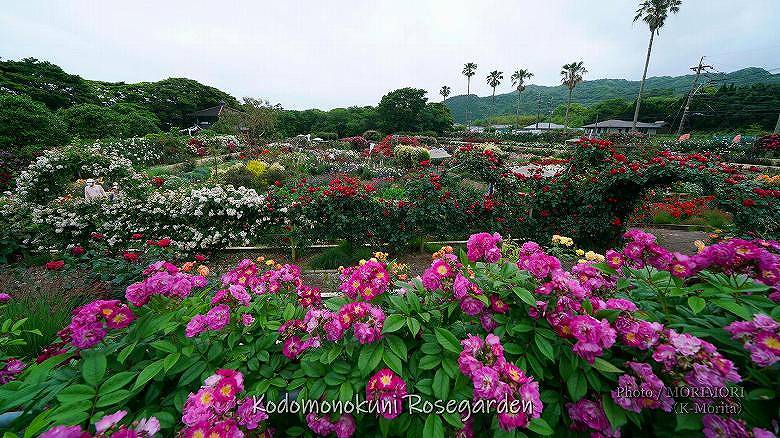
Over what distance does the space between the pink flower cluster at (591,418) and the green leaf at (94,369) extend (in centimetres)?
158

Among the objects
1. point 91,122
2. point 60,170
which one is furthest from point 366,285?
point 91,122

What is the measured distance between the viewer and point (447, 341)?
3.55 feet

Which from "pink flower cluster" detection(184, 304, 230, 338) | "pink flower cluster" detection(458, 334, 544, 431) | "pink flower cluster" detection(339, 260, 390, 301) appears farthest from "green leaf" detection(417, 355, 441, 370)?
"pink flower cluster" detection(184, 304, 230, 338)

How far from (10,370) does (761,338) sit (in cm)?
276

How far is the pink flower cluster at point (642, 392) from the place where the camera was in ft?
2.99

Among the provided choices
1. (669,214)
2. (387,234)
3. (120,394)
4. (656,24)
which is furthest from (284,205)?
(656,24)

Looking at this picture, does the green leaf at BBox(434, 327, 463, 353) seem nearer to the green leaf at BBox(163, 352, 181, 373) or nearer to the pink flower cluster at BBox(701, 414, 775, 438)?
the pink flower cluster at BBox(701, 414, 775, 438)

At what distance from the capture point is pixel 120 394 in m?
0.94

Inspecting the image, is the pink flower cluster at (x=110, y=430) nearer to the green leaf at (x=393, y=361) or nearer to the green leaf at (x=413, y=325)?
the green leaf at (x=393, y=361)

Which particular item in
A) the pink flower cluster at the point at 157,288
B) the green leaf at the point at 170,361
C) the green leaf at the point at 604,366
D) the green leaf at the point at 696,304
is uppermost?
the pink flower cluster at the point at 157,288

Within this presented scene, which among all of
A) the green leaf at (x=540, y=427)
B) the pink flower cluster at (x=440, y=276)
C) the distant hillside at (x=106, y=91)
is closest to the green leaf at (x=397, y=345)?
the pink flower cluster at (x=440, y=276)

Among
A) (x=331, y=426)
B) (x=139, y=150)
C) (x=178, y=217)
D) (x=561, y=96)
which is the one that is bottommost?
(x=178, y=217)

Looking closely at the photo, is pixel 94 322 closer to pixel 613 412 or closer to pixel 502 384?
pixel 502 384

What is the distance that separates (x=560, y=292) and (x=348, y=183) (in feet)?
15.2
